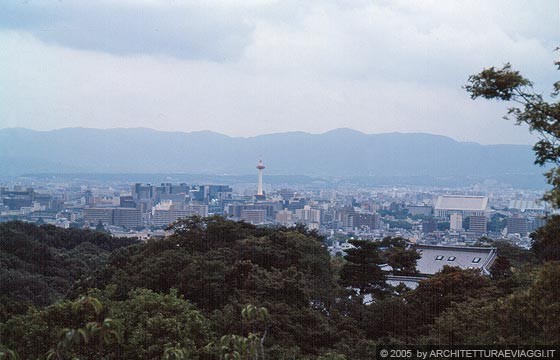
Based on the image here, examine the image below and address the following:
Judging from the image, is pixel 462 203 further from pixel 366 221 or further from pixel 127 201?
pixel 127 201

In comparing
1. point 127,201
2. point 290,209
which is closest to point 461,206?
point 290,209

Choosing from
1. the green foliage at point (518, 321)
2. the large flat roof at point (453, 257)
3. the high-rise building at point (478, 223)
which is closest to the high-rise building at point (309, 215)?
the high-rise building at point (478, 223)

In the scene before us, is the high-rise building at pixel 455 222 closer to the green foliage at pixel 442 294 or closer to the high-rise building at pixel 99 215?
the high-rise building at pixel 99 215

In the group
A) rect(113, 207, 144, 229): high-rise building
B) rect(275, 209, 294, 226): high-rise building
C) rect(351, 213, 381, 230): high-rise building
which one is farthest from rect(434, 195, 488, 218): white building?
rect(113, 207, 144, 229): high-rise building

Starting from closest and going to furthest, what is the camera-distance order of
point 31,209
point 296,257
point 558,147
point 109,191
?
point 558,147 < point 296,257 < point 31,209 < point 109,191

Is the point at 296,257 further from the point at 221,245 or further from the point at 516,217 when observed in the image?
the point at 516,217

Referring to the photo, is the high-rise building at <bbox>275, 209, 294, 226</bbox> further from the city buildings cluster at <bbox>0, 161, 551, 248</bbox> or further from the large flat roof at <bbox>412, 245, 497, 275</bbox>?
the large flat roof at <bbox>412, 245, 497, 275</bbox>

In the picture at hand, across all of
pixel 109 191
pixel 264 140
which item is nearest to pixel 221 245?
pixel 109 191
